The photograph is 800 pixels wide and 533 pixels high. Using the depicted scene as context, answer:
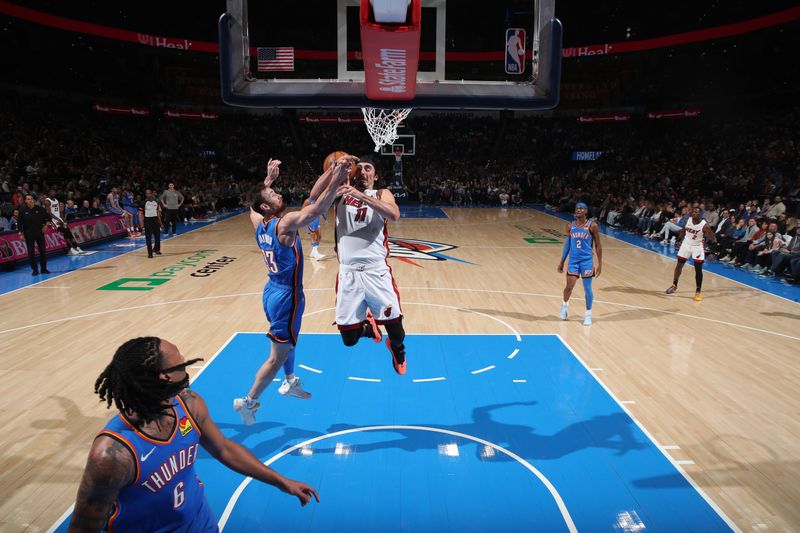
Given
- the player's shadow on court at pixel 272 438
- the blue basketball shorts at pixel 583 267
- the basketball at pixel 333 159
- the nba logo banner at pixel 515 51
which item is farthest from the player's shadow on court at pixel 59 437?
the blue basketball shorts at pixel 583 267

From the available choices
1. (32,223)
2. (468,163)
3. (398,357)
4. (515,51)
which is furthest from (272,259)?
(468,163)

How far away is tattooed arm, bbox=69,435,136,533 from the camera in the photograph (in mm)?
1738

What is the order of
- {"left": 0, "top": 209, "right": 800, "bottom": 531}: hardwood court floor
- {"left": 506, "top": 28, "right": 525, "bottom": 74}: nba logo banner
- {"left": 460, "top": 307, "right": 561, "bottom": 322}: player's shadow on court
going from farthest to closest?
{"left": 460, "top": 307, "right": 561, "bottom": 322}: player's shadow on court, {"left": 506, "top": 28, "right": 525, "bottom": 74}: nba logo banner, {"left": 0, "top": 209, "right": 800, "bottom": 531}: hardwood court floor

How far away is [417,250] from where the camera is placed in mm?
14344

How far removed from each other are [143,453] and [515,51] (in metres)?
5.59

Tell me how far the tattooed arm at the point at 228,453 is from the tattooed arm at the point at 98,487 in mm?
A: 396

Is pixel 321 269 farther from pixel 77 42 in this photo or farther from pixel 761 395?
pixel 77 42

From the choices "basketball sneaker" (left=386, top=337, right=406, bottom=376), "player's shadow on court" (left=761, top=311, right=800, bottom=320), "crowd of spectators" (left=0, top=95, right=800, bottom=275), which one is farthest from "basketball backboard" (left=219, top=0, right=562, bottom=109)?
"crowd of spectators" (left=0, top=95, right=800, bottom=275)

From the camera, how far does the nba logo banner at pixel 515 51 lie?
5.89 m

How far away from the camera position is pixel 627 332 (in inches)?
303

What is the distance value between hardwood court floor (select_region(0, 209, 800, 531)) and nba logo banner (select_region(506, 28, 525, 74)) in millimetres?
3458

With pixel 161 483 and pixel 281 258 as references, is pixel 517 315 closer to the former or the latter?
pixel 281 258

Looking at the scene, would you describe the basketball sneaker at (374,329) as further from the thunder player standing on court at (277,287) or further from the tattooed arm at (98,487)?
the tattooed arm at (98,487)

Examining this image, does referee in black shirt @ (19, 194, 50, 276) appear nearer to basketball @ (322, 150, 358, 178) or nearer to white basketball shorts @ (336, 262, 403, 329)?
white basketball shorts @ (336, 262, 403, 329)
